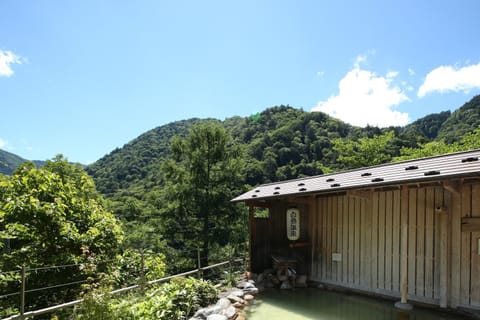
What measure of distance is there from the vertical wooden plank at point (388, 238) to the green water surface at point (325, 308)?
1.41 ft

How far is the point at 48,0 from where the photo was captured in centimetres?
705

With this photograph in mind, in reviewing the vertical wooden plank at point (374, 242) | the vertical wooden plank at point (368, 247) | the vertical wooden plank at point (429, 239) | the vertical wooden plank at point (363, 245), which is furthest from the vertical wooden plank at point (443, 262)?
the vertical wooden plank at point (363, 245)

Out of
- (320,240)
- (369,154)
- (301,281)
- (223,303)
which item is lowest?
(301,281)

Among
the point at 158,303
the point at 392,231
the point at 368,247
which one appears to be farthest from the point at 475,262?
the point at 158,303

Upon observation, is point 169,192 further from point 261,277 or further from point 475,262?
Result: point 475,262

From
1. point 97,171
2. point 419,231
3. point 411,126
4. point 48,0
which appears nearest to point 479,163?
point 419,231

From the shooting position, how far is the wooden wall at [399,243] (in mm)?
4906

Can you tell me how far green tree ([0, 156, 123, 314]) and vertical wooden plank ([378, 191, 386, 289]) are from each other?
553cm

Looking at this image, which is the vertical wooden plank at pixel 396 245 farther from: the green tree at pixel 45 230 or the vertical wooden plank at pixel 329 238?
the green tree at pixel 45 230

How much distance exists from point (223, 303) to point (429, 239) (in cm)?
403

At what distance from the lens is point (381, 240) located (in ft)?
19.9

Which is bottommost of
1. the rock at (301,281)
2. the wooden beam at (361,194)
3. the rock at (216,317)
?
the rock at (301,281)

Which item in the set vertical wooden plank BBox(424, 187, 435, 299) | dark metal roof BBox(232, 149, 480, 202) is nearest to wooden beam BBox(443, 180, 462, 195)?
dark metal roof BBox(232, 149, 480, 202)

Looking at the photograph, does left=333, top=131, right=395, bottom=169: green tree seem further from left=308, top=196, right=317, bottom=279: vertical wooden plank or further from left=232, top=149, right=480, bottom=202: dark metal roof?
left=232, top=149, right=480, bottom=202: dark metal roof
